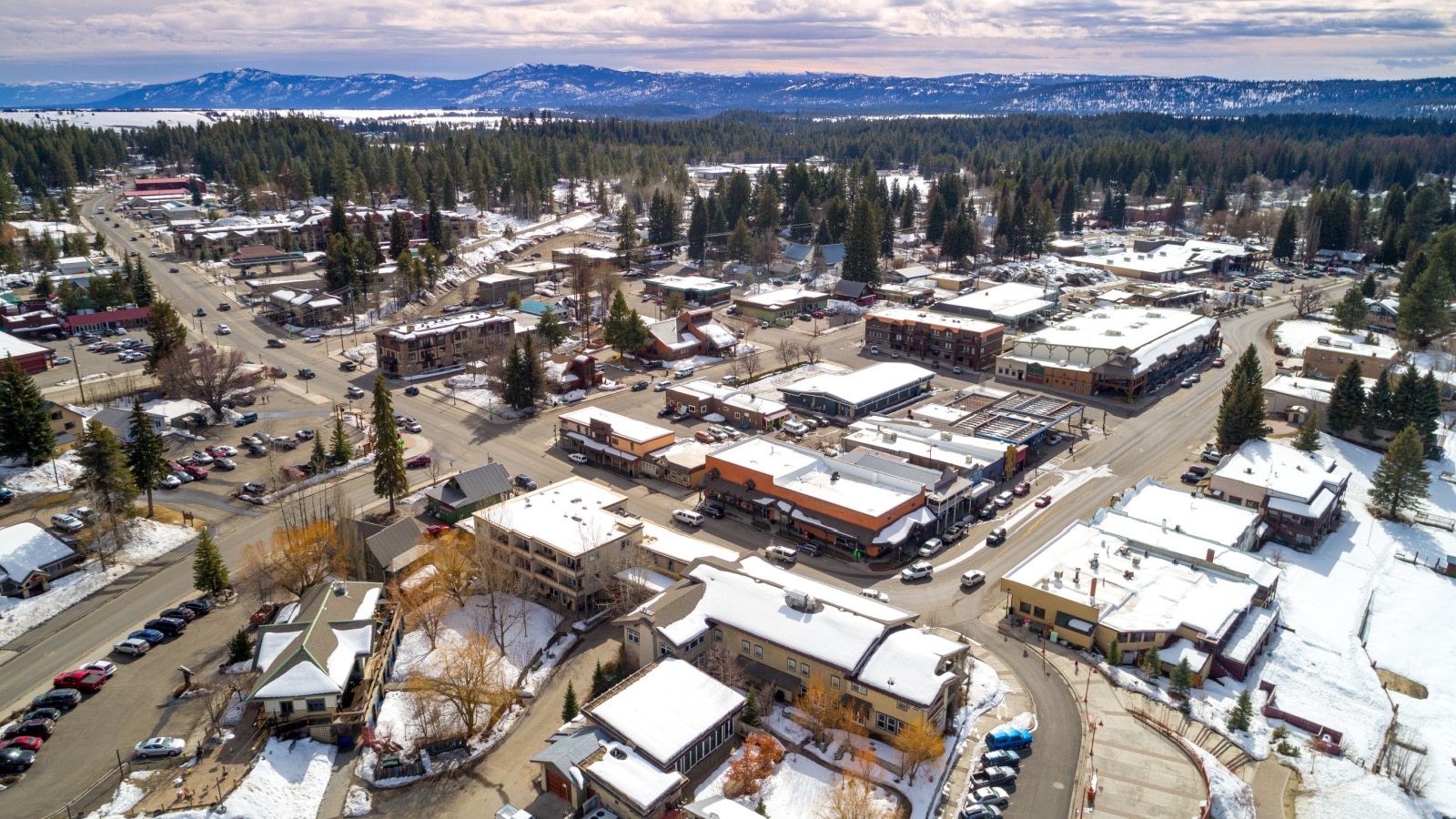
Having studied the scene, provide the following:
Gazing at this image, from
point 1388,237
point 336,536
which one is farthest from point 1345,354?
point 336,536

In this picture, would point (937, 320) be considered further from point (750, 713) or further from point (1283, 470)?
point (750, 713)

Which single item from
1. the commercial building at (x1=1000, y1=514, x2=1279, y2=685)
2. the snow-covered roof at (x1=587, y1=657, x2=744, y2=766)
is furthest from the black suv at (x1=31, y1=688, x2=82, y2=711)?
the commercial building at (x1=1000, y1=514, x2=1279, y2=685)

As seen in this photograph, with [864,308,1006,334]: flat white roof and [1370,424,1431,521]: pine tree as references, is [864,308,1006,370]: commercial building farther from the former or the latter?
[1370,424,1431,521]: pine tree

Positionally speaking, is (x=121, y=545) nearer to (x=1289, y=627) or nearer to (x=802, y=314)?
(x=1289, y=627)

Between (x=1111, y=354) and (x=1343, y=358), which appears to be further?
(x=1343, y=358)

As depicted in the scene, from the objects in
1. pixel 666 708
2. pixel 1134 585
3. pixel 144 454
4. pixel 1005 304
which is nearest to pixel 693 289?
pixel 1005 304

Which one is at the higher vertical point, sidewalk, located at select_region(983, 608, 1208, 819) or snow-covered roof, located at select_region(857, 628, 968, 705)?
snow-covered roof, located at select_region(857, 628, 968, 705)
